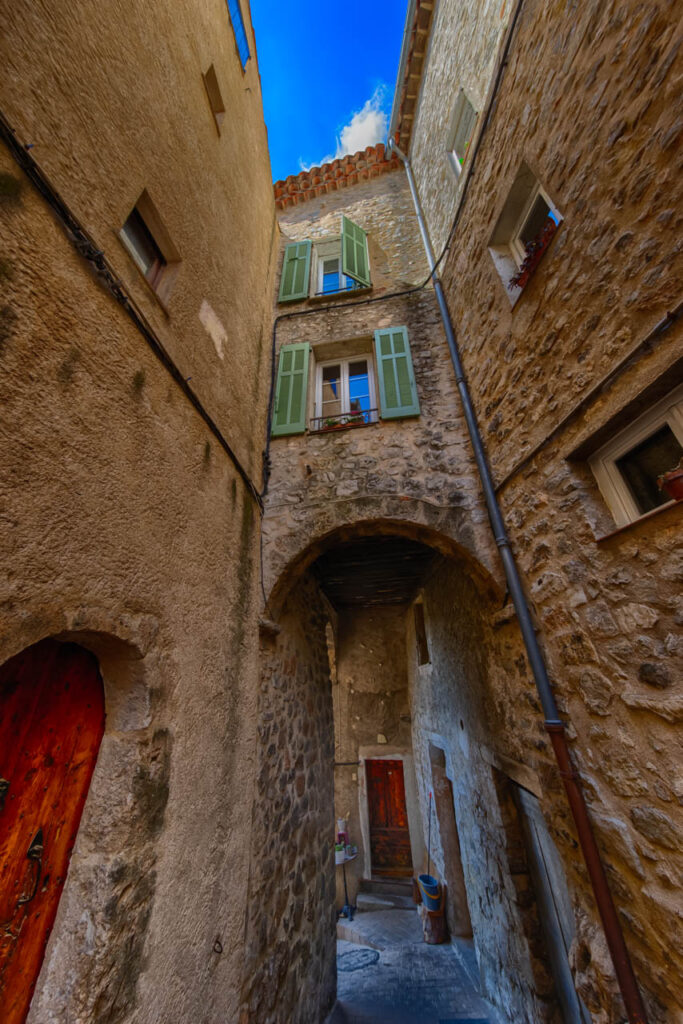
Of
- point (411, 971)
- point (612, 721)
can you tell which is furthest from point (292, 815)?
point (411, 971)

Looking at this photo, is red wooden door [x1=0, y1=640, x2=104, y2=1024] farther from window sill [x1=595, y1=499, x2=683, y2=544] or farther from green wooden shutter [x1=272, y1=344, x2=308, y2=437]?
green wooden shutter [x1=272, y1=344, x2=308, y2=437]

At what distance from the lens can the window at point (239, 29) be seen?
3957 mm

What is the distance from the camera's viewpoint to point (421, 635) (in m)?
7.21

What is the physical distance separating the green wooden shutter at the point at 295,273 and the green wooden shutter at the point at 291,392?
41.7 inches

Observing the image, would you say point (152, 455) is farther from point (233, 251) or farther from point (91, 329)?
point (233, 251)

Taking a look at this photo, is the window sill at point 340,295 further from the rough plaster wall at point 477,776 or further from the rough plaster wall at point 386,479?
the rough plaster wall at point 477,776

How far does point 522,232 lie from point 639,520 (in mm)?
2656

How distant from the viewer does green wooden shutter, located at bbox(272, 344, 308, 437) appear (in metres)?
4.05

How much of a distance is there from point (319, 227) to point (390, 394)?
4.58 meters

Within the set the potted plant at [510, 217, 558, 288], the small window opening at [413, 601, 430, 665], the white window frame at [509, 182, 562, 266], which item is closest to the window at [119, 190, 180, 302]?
the potted plant at [510, 217, 558, 288]

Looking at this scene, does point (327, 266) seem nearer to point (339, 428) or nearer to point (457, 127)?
point (457, 127)

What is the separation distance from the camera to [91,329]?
1.68m

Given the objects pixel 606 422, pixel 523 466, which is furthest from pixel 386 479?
pixel 606 422

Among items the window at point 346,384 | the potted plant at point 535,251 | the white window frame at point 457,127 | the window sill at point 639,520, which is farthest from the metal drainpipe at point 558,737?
the white window frame at point 457,127
